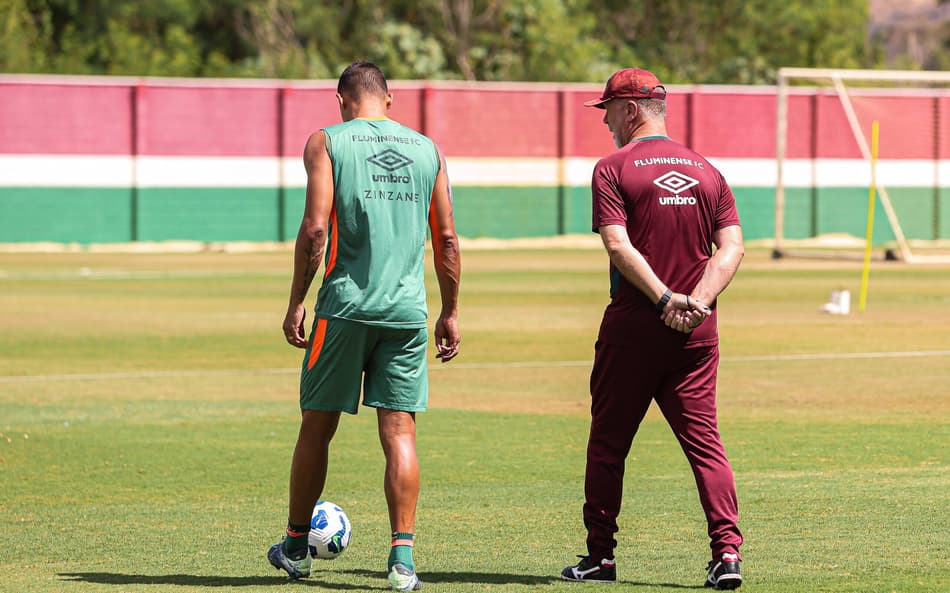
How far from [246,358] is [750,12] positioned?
49.5 metres

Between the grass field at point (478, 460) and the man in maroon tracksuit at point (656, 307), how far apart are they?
0.31 metres

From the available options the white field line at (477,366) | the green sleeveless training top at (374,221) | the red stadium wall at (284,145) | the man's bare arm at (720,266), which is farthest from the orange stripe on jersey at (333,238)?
Answer: the red stadium wall at (284,145)

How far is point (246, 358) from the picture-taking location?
56.2 ft

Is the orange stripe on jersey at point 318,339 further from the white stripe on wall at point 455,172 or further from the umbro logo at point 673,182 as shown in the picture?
the white stripe on wall at point 455,172

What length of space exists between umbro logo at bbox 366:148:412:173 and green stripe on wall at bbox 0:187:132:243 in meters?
39.4

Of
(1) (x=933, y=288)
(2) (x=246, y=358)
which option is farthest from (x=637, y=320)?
(1) (x=933, y=288)

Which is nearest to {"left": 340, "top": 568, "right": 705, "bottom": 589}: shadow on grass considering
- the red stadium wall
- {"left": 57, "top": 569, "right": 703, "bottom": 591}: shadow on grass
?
{"left": 57, "top": 569, "right": 703, "bottom": 591}: shadow on grass

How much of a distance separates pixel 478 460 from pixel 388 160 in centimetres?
416

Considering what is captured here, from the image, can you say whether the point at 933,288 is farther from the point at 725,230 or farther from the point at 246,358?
the point at 725,230

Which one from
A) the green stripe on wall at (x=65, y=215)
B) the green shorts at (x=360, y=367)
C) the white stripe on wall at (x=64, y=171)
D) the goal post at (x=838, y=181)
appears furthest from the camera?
the goal post at (x=838, y=181)

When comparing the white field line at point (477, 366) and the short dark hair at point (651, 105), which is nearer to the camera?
the short dark hair at point (651, 105)

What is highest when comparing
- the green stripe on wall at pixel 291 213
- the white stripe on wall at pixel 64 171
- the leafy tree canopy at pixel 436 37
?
the leafy tree canopy at pixel 436 37

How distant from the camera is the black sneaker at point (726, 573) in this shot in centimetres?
646

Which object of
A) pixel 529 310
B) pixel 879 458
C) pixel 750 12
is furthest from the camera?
pixel 750 12
